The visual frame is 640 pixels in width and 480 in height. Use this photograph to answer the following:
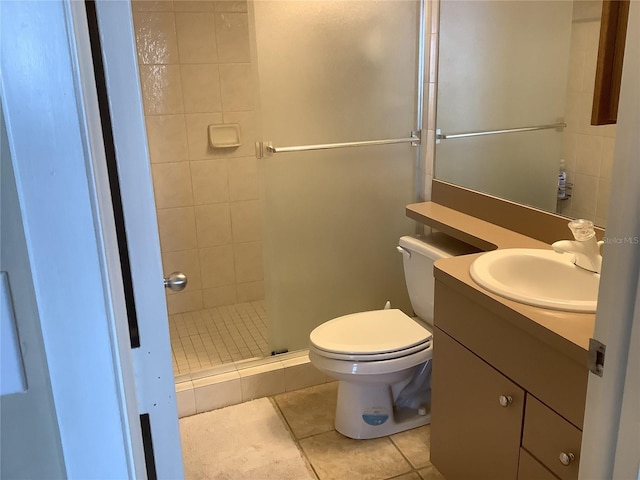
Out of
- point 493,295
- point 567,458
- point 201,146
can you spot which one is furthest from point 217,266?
point 567,458

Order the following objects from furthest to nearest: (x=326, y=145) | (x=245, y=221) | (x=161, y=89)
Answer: (x=245, y=221) < (x=161, y=89) < (x=326, y=145)

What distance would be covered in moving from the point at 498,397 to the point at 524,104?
1.29 metres

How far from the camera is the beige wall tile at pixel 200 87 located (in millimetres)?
3088

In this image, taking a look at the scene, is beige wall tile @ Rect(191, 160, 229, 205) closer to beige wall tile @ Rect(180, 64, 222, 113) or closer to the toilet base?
beige wall tile @ Rect(180, 64, 222, 113)

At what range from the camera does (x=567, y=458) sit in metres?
1.36

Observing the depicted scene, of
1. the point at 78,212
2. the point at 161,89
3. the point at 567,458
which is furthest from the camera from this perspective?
the point at 161,89

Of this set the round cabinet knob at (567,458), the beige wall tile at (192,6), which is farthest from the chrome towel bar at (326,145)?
the round cabinet knob at (567,458)

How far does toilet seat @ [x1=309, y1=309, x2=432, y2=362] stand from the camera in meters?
2.13

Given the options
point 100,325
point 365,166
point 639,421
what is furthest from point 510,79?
point 100,325

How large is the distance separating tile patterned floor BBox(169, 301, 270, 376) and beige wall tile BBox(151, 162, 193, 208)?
0.67 metres

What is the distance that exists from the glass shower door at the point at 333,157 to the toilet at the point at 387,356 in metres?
0.33

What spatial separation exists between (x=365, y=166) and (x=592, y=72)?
1.01 metres

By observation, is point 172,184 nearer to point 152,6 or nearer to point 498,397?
point 152,6

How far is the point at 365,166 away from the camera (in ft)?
8.60
